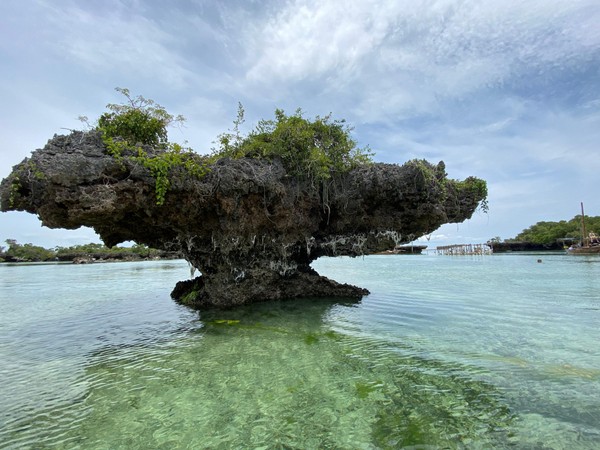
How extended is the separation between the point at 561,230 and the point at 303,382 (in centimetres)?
10483

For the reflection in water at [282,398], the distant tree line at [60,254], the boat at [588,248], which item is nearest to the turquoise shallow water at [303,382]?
the reflection in water at [282,398]

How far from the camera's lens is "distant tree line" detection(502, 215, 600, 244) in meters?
77.9

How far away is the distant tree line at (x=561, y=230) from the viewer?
77938mm

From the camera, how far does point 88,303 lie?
1498 cm

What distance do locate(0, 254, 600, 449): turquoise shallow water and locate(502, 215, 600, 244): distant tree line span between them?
88.7 meters

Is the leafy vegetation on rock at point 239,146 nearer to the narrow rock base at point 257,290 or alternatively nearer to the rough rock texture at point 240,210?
the rough rock texture at point 240,210

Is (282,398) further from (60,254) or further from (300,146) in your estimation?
(60,254)

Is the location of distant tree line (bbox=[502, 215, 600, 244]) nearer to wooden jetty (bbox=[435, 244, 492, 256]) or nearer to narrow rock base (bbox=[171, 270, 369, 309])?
wooden jetty (bbox=[435, 244, 492, 256])

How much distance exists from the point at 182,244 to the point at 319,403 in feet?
30.3

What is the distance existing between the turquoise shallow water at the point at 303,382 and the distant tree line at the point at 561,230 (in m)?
88.7

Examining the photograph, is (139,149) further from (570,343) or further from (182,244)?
(570,343)

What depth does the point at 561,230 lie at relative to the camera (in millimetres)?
85500

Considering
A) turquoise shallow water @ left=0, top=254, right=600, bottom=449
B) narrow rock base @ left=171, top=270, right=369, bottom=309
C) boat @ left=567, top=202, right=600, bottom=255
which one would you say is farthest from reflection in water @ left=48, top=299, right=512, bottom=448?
boat @ left=567, top=202, right=600, bottom=255

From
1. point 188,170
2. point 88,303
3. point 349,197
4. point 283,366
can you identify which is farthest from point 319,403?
point 88,303
